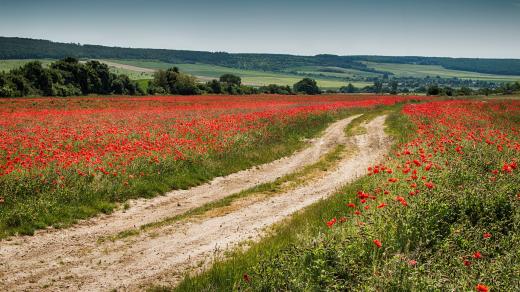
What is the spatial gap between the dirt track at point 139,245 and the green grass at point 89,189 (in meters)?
0.49

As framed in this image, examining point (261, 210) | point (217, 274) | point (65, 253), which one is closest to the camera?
point (217, 274)

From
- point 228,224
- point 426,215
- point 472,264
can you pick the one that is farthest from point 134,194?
point 472,264

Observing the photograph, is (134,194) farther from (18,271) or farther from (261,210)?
(18,271)

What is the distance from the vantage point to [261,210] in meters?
11.3

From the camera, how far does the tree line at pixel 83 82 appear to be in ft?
198

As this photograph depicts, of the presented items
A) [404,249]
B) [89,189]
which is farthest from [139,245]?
[404,249]

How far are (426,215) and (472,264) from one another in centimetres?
176

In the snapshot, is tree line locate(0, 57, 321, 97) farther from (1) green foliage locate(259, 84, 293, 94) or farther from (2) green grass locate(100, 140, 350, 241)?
(2) green grass locate(100, 140, 350, 241)

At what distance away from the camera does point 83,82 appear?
75.9m

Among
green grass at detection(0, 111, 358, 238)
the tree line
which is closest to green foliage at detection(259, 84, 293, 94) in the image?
the tree line

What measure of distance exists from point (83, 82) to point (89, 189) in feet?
239

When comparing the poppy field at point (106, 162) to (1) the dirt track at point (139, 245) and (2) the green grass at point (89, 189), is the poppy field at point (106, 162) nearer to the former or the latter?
(2) the green grass at point (89, 189)

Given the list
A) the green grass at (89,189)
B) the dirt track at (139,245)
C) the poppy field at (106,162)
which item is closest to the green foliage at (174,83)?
the poppy field at (106,162)

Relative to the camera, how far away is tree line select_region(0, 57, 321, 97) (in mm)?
60250
